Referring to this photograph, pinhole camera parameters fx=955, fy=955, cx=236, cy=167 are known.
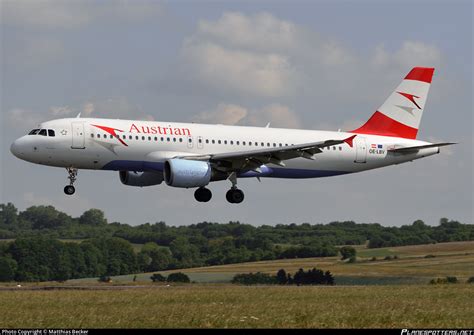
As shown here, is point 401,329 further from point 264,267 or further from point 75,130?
point 264,267

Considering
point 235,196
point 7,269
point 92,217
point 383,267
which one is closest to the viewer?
point 235,196

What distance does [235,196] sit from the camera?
58.6m

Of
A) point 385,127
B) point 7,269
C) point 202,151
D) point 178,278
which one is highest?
point 385,127

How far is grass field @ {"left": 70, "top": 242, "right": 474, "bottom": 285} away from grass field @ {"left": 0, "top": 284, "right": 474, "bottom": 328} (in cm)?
4211

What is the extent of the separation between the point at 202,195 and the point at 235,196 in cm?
212

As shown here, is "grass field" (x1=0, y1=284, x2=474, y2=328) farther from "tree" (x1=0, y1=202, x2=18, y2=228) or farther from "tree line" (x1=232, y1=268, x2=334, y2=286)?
"tree" (x1=0, y1=202, x2=18, y2=228)

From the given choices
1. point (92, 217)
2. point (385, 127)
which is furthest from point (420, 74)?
point (92, 217)

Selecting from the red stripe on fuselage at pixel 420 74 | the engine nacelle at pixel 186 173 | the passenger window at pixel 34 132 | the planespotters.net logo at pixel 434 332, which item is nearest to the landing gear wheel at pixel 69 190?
the passenger window at pixel 34 132

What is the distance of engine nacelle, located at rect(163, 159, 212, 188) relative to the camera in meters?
52.9

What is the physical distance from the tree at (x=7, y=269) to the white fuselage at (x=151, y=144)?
176 ft

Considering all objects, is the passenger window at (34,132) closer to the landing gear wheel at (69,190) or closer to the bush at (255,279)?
the landing gear wheel at (69,190)

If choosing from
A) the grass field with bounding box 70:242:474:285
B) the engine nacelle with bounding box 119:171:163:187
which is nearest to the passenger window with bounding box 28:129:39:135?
the engine nacelle with bounding box 119:171:163:187

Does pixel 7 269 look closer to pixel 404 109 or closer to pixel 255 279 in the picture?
pixel 255 279

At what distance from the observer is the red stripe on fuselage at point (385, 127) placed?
210 feet
